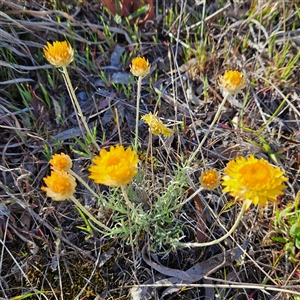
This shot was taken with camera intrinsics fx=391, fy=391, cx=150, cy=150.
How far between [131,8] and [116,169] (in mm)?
1402

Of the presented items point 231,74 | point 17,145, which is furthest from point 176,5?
point 17,145

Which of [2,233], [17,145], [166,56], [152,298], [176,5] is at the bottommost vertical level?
[152,298]

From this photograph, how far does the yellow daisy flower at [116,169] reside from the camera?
103 centimetres

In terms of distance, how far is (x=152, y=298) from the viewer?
1412 millimetres

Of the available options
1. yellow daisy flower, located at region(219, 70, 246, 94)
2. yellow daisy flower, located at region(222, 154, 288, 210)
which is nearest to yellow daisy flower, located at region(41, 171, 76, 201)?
yellow daisy flower, located at region(222, 154, 288, 210)

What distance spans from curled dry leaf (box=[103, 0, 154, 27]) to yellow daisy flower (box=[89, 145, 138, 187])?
4.08ft

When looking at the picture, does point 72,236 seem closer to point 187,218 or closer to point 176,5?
point 187,218

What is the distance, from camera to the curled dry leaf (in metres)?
2.09

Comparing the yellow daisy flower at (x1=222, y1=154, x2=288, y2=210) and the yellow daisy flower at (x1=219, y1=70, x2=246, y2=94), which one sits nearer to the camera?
the yellow daisy flower at (x1=222, y1=154, x2=288, y2=210)

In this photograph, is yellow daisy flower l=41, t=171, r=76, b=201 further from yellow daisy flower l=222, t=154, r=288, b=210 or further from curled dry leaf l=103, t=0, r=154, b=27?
curled dry leaf l=103, t=0, r=154, b=27

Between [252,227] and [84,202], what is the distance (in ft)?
2.25

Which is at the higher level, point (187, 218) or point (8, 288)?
point (187, 218)

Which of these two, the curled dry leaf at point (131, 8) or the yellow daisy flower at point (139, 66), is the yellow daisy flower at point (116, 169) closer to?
the yellow daisy flower at point (139, 66)

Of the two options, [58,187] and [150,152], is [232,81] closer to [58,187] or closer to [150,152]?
[150,152]
